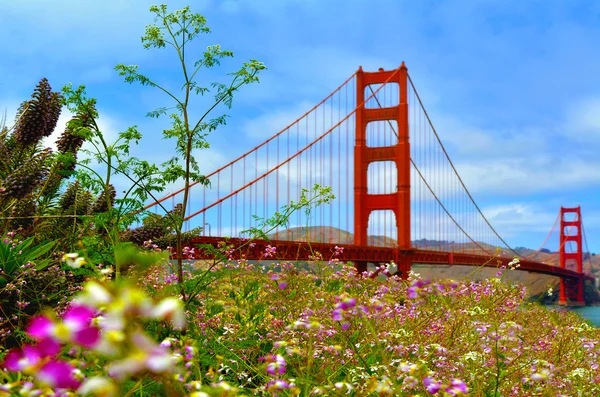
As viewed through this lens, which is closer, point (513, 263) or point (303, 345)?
point (303, 345)

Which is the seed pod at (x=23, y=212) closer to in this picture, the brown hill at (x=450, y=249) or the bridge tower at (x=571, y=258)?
the brown hill at (x=450, y=249)

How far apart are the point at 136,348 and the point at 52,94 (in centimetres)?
855

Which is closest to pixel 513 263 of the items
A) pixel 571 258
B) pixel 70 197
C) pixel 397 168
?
pixel 70 197

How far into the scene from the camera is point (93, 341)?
1.25 metres

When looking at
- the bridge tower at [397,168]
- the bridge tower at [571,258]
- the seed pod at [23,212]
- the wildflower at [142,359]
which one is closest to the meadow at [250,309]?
the seed pod at [23,212]

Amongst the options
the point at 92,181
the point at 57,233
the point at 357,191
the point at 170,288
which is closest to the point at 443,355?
the point at 170,288

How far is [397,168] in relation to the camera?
35000mm

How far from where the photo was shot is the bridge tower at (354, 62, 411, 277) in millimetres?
33781

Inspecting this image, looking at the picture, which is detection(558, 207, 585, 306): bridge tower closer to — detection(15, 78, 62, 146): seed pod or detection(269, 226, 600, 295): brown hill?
detection(269, 226, 600, 295): brown hill

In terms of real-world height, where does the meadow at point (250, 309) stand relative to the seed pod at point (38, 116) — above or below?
below

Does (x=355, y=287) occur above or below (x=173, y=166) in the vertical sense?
below

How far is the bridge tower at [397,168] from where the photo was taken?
3378cm

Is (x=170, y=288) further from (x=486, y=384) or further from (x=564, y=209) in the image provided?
(x=564, y=209)

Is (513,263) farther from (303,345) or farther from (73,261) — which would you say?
(73,261)
